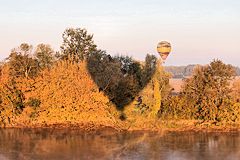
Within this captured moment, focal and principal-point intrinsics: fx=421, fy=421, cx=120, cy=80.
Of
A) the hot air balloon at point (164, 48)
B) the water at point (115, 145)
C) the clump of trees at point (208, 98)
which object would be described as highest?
the hot air balloon at point (164, 48)

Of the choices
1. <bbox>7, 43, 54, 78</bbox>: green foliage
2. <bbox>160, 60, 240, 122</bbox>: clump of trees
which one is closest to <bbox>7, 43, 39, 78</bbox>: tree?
<bbox>7, 43, 54, 78</bbox>: green foliage

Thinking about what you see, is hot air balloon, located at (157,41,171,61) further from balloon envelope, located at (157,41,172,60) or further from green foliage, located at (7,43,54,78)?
green foliage, located at (7,43,54,78)

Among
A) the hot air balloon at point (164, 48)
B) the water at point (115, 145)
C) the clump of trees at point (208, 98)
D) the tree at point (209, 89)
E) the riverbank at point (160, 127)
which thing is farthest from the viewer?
the tree at point (209, 89)

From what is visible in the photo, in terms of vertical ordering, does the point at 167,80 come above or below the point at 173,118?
above

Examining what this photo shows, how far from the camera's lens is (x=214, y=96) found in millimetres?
24656

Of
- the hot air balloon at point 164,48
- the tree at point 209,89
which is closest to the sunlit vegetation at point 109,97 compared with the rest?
the tree at point 209,89

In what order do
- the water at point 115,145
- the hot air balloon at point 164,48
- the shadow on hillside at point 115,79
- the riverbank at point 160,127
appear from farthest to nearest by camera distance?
the shadow on hillside at point 115,79
the riverbank at point 160,127
the hot air balloon at point 164,48
the water at point 115,145

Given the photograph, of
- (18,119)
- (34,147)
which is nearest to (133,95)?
(18,119)

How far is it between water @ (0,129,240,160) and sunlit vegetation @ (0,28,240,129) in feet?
7.19

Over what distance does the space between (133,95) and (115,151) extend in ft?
29.0

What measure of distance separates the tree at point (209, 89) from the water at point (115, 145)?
2374 millimetres

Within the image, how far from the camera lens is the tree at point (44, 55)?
34.4 metres

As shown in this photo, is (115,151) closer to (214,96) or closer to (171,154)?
(171,154)

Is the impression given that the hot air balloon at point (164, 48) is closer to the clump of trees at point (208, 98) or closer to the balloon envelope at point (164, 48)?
the balloon envelope at point (164, 48)
